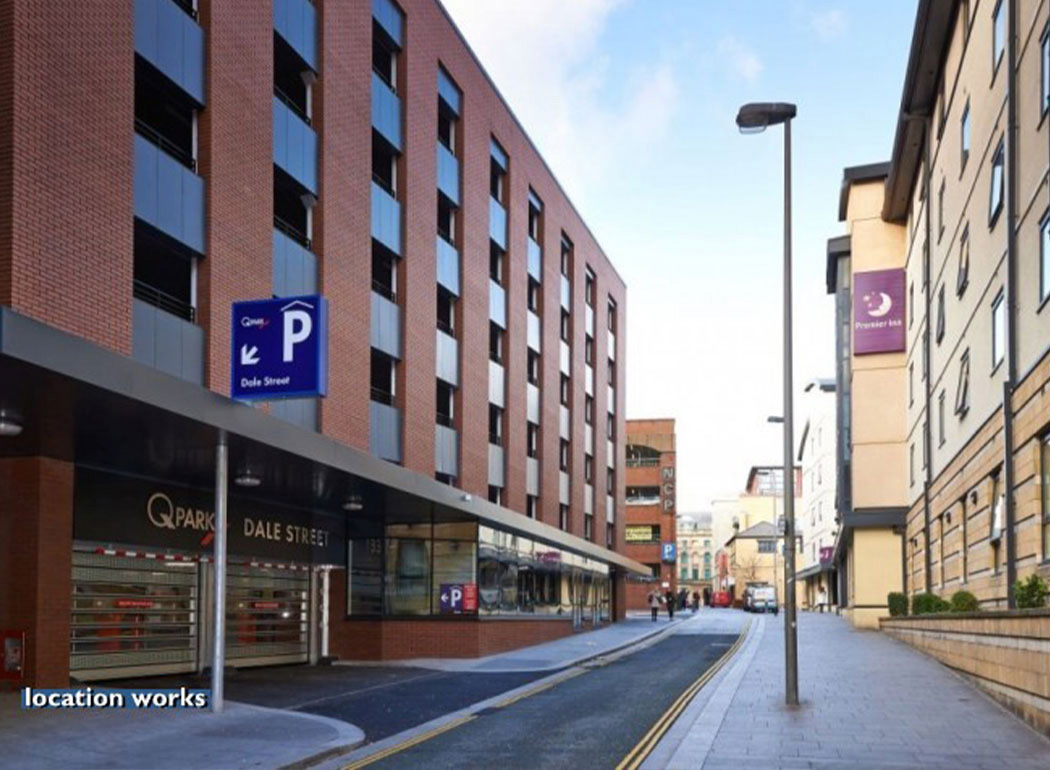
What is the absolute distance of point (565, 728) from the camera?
1609 centimetres

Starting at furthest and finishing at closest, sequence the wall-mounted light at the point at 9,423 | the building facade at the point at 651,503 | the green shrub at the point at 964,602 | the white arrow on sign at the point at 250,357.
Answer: the building facade at the point at 651,503 < the green shrub at the point at 964,602 < the white arrow on sign at the point at 250,357 < the wall-mounted light at the point at 9,423

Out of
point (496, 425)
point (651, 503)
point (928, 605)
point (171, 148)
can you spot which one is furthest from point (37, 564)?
point (651, 503)

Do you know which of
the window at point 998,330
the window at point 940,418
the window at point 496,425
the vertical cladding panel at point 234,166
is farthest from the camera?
the window at point 496,425

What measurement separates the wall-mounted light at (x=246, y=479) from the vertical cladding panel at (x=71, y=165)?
147 inches

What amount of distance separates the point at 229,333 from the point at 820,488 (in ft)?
238

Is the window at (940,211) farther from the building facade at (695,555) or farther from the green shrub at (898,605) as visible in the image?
the building facade at (695,555)

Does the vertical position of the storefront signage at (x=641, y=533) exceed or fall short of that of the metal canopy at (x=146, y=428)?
it falls short

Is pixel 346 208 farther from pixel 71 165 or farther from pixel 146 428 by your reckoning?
pixel 146 428

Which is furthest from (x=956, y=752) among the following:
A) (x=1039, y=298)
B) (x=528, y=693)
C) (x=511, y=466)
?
(x=511, y=466)

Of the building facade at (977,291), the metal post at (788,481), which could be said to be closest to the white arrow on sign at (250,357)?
the metal post at (788,481)

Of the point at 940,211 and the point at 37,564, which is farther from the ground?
the point at 940,211

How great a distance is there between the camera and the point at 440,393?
34.5 m

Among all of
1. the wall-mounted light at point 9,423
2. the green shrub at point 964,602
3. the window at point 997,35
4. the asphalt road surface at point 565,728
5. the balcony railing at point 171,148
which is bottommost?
the asphalt road surface at point 565,728

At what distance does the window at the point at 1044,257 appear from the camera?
1827 centimetres
